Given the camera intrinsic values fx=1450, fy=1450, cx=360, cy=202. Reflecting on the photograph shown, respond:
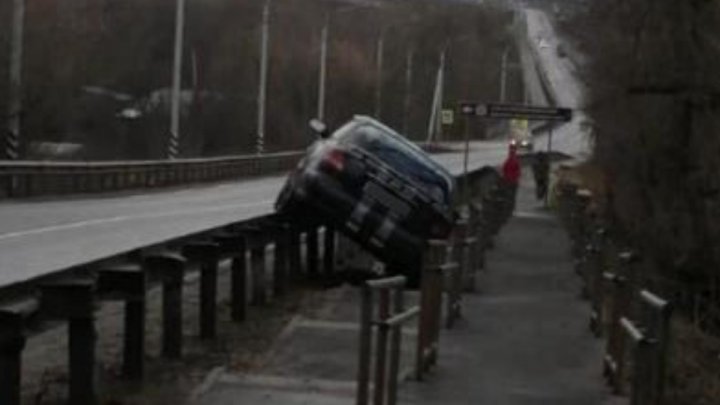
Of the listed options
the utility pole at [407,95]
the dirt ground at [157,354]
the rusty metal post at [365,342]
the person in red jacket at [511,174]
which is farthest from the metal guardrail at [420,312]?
the utility pole at [407,95]

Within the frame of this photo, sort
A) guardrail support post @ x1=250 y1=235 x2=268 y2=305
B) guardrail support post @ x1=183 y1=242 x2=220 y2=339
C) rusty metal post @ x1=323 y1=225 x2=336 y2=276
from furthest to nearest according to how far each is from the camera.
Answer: rusty metal post @ x1=323 y1=225 x2=336 y2=276
guardrail support post @ x1=250 y1=235 x2=268 y2=305
guardrail support post @ x1=183 y1=242 x2=220 y2=339

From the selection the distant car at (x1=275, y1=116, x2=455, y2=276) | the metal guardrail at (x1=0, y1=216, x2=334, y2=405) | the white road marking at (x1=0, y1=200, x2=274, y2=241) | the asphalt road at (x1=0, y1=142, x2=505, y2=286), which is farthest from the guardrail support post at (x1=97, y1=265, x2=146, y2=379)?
the white road marking at (x1=0, y1=200, x2=274, y2=241)

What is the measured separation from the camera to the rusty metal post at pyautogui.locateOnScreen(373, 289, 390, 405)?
907 centimetres

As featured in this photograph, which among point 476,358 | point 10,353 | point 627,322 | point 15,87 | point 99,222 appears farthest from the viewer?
point 15,87

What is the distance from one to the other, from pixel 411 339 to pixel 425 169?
6.49 m

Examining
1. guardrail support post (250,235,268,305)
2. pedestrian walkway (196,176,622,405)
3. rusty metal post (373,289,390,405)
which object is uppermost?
rusty metal post (373,289,390,405)

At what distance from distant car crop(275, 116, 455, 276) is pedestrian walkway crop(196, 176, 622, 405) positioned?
93 cm

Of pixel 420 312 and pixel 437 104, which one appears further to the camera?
pixel 437 104

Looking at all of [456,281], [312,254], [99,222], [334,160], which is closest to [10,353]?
[456,281]

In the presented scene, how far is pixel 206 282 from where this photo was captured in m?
13.0

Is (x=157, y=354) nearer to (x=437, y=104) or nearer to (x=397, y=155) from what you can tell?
(x=397, y=155)

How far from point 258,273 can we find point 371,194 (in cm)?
316

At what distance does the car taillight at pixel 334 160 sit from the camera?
1845 centimetres

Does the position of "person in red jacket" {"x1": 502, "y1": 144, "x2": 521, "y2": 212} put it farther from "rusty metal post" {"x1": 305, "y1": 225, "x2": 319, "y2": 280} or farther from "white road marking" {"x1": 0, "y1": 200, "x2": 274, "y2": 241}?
"rusty metal post" {"x1": 305, "y1": 225, "x2": 319, "y2": 280}
